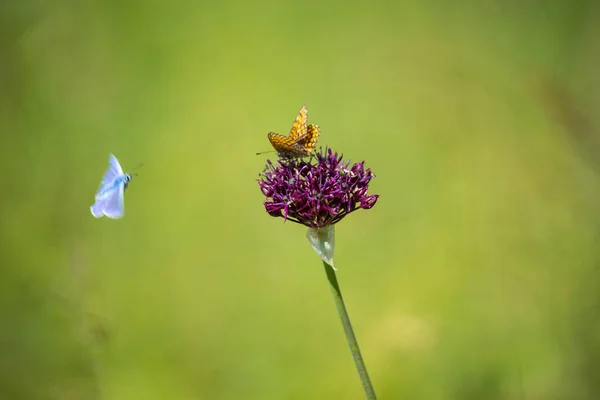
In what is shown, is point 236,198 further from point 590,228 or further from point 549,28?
point 549,28

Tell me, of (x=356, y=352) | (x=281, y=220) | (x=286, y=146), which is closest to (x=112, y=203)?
(x=286, y=146)

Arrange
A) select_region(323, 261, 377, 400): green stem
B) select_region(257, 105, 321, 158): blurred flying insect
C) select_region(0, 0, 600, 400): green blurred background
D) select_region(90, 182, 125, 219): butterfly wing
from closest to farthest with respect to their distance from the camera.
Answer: select_region(323, 261, 377, 400): green stem < select_region(90, 182, 125, 219): butterfly wing < select_region(257, 105, 321, 158): blurred flying insect < select_region(0, 0, 600, 400): green blurred background

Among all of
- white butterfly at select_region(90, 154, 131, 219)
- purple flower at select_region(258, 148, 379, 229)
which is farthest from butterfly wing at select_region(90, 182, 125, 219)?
purple flower at select_region(258, 148, 379, 229)

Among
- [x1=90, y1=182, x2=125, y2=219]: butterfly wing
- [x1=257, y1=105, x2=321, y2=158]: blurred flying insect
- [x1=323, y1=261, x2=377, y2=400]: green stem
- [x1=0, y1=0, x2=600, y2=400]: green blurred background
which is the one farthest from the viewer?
[x1=0, y1=0, x2=600, y2=400]: green blurred background

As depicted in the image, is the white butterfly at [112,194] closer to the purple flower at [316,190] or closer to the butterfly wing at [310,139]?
the purple flower at [316,190]

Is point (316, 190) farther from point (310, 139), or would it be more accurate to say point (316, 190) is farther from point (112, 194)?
point (112, 194)

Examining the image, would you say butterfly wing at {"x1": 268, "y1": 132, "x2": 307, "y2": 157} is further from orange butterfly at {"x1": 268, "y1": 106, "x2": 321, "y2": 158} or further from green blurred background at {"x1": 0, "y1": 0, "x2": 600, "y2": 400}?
green blurred background at {"x1": 0, "y1": 0, "x2": 600, "y2": 400}

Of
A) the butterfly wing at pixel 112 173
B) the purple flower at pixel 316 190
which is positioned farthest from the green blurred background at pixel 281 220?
the purple flower at pixel 316 190

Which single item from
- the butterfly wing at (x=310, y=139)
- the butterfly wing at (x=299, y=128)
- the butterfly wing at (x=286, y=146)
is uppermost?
the butterfly wing at (x=299, y=128)
